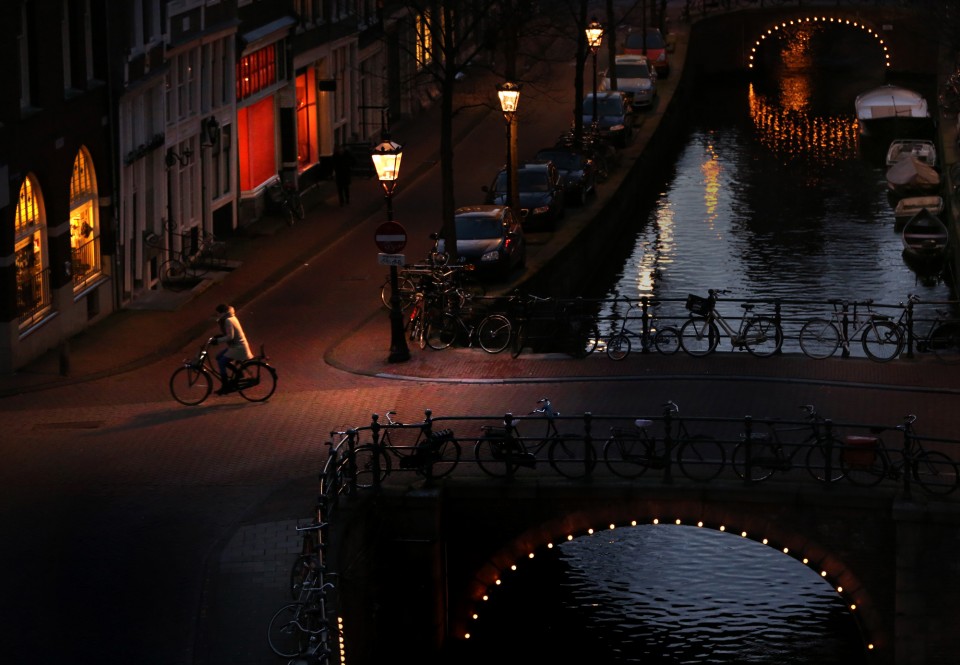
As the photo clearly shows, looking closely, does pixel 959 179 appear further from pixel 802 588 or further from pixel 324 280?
pixel 802 588

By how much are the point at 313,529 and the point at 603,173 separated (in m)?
34.4

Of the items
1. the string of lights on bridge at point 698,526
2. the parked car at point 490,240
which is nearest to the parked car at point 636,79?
the parked car at point 490,240

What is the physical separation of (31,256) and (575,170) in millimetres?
21072

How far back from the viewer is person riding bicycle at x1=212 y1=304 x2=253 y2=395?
29.4 m

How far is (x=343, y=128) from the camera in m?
56.9

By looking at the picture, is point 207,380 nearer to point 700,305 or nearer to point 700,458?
point 700,458

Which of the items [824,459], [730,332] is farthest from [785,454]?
[730,332]

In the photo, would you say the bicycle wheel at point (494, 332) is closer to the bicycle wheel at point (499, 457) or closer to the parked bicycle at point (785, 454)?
the bicycle wheel at point (499, 457)

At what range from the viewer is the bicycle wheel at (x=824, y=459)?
24.2 metres

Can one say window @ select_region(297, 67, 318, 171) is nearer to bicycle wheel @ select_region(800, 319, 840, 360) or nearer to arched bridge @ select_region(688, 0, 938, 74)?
bicycle wheel @ select_region(800, 319, 840, 360)

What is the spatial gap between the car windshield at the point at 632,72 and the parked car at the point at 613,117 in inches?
282

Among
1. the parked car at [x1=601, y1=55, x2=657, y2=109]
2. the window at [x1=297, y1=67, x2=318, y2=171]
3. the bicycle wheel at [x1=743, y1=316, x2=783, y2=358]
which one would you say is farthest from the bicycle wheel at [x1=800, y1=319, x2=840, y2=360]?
the parked car at [x1=601, y1=55, x2=657, y2=109]

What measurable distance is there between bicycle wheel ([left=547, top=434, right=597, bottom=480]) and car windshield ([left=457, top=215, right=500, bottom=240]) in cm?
1464

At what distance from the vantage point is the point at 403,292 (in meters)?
36.4
